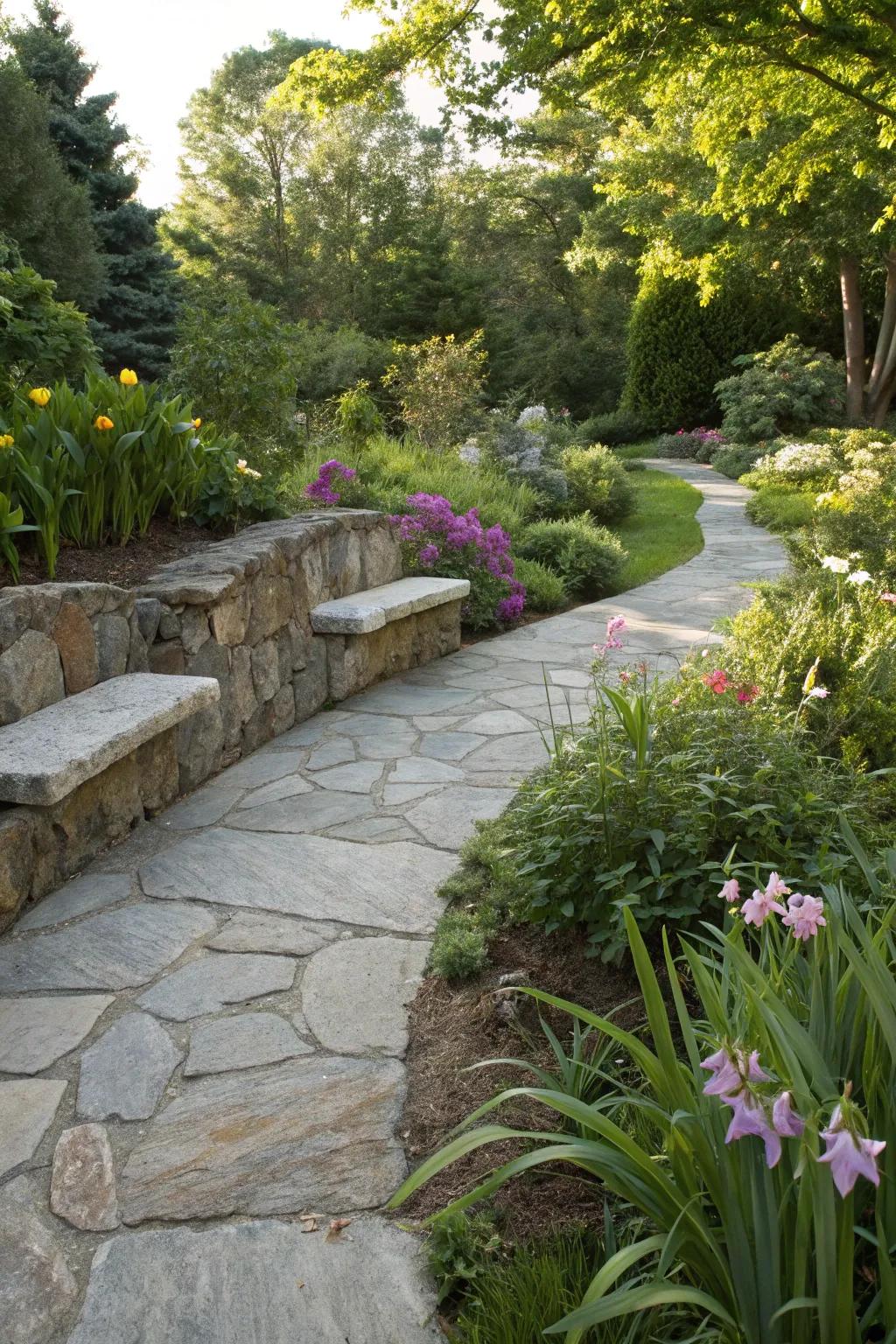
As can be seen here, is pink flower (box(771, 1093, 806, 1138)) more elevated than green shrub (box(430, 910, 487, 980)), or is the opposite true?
pink flower (box(771, 1093, 806, 1138))

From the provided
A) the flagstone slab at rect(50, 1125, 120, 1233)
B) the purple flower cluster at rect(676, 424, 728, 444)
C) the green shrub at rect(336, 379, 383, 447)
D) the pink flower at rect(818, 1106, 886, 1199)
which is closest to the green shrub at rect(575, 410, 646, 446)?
the purple flower cluster at rect(676, 424, 728, 444)

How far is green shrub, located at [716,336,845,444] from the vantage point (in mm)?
13898

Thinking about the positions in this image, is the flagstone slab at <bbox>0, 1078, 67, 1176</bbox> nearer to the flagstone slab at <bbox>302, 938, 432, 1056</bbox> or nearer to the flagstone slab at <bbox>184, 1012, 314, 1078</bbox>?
the flagstone slab at <bbox>184, 1012, 314, 1078</bbox>

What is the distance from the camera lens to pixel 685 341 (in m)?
16.2

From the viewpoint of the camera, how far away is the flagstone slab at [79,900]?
2.87m

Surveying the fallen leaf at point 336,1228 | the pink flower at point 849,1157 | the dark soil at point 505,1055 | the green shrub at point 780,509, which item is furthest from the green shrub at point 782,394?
the pink flower at point 849,1157

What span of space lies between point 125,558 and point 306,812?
4.92ft

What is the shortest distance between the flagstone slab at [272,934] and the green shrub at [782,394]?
12.6 m

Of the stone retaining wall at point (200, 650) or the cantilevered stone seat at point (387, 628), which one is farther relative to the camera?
the cantilevered stone seat at point (387, 628)

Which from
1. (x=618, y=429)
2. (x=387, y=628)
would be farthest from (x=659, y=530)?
(x=618, y=429)

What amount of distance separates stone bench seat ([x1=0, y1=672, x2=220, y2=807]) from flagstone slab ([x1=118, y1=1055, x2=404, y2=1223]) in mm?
1021

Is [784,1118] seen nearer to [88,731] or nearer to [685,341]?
[88,731]

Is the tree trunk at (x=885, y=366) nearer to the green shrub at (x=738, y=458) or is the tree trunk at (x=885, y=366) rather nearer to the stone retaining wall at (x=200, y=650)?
the green shrub at (x=738, y=458)

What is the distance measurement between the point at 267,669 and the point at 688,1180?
339 cm
